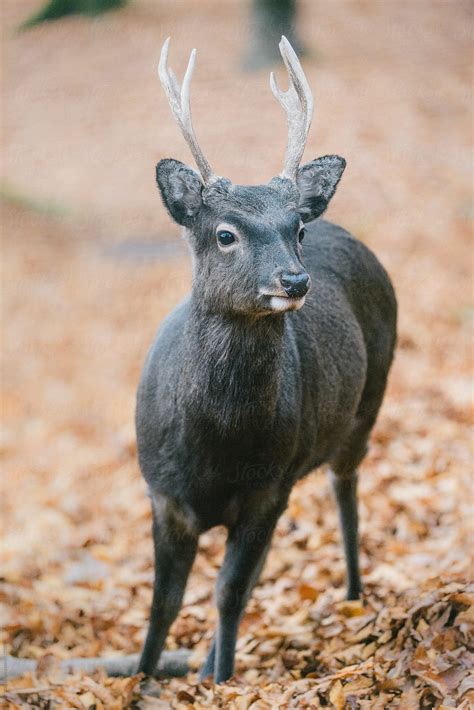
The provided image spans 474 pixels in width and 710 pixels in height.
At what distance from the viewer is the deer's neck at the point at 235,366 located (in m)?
4.27

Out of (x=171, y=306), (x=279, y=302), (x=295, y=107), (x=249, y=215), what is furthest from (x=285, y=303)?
(x=171, y=306)

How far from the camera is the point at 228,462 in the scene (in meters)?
4.47

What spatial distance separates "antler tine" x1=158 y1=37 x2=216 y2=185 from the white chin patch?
756 millimetres

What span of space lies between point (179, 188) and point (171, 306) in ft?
20.5

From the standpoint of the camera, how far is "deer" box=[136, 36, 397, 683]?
4.14 meters

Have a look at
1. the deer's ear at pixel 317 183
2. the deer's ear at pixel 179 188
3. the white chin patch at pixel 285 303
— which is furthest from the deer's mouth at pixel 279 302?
the deer's ear at pixel 317 183

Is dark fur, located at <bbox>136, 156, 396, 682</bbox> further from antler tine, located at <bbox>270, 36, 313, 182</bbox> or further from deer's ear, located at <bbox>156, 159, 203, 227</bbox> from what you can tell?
antler tine, located at <bbox>270, 36, 313, 182</bbox>

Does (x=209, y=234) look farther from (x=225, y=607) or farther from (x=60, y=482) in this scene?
(x=60, y=482)

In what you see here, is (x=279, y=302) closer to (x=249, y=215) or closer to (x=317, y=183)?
(x=249, y=215)

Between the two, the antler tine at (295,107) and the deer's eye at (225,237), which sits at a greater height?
the antler tine at (295,107)

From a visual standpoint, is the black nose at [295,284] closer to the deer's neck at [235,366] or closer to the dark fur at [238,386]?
the dark fur at [238,386]

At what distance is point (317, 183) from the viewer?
4609mm

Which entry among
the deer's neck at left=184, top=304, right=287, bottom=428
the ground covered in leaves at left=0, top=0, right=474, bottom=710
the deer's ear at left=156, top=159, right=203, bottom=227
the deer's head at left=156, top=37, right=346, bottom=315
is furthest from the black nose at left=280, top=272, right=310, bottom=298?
the ground covered in leaves at left=0, top=0, right=474, bottom=710

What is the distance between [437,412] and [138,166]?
261 inches
